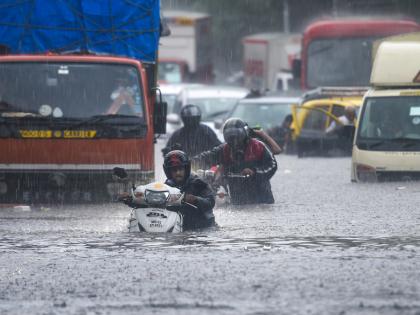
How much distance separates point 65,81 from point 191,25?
33410 mm

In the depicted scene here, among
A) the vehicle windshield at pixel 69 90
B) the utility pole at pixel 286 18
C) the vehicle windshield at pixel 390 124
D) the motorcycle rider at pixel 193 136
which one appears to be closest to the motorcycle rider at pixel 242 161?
the vehicle windshield at pixel 69 90

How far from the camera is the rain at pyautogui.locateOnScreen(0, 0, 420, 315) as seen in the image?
392 inches

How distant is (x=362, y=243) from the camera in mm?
13125

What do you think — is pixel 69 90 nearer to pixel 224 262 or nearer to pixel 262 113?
pixel 224 262

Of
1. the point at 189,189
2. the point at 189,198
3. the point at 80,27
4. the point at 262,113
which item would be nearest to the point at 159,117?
the point at 80,27

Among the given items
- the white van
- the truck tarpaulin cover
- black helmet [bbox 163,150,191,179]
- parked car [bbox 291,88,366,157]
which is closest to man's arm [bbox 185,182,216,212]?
black helmet [bbox 163,150,191,179]

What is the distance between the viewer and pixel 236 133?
17281 mm

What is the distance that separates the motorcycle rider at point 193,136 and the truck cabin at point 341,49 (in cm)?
1876

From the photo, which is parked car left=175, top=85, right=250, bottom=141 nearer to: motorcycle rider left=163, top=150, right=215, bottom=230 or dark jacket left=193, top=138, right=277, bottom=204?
dark jacket left=193, top=138, right=277, bottom=204

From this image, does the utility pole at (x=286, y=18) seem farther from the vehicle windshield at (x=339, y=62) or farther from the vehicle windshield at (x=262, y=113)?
the vehicle windshield at (x=262, y=113)

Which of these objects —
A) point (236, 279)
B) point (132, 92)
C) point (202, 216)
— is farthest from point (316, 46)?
point (236, 279)

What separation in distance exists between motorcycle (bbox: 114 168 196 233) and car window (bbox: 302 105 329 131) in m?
18.4

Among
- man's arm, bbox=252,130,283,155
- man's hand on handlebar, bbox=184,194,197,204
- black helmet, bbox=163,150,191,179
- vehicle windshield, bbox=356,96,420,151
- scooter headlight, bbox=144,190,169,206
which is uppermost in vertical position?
black helmet, bbox=163,150,191,179

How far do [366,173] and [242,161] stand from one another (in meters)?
4.23
